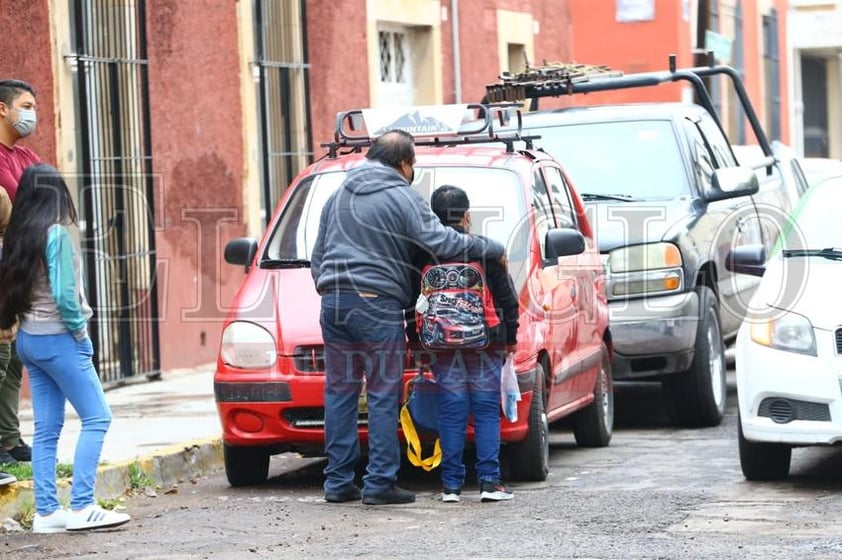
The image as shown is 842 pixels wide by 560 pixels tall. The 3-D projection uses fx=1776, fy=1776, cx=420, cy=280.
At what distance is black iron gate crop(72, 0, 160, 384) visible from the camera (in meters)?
13.5

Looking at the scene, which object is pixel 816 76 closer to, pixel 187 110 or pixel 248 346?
pixel 187 110

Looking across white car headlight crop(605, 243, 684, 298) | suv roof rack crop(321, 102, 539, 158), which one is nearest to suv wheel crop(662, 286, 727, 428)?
white car headlight crop(605, 243, 684, 298)

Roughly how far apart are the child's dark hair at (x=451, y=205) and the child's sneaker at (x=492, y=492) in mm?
1264

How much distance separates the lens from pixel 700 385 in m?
11.6

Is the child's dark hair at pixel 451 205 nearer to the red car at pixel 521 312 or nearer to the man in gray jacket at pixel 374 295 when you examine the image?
the man in gray jacket at pixel 374 295

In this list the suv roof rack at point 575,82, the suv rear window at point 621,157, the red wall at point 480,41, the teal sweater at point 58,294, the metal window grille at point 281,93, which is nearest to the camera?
the teal sweater at point 58,294

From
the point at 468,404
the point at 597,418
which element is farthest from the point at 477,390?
the point at 597,418

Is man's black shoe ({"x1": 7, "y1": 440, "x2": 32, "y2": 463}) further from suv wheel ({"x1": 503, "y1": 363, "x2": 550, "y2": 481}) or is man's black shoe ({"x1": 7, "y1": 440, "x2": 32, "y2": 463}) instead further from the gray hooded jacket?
suv wheel ({"x1": 503, "y1": 363, "x2": 550, "y2": 481})

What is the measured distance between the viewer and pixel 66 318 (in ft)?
25.7

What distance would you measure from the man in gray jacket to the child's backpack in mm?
Result: 96

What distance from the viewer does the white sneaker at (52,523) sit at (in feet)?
26.2

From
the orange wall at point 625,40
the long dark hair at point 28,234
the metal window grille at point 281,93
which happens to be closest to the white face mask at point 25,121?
the long dark hair at point 28,234

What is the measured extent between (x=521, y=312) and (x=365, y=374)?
961mm

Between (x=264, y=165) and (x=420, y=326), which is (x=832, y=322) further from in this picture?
(x=264, y=165)
